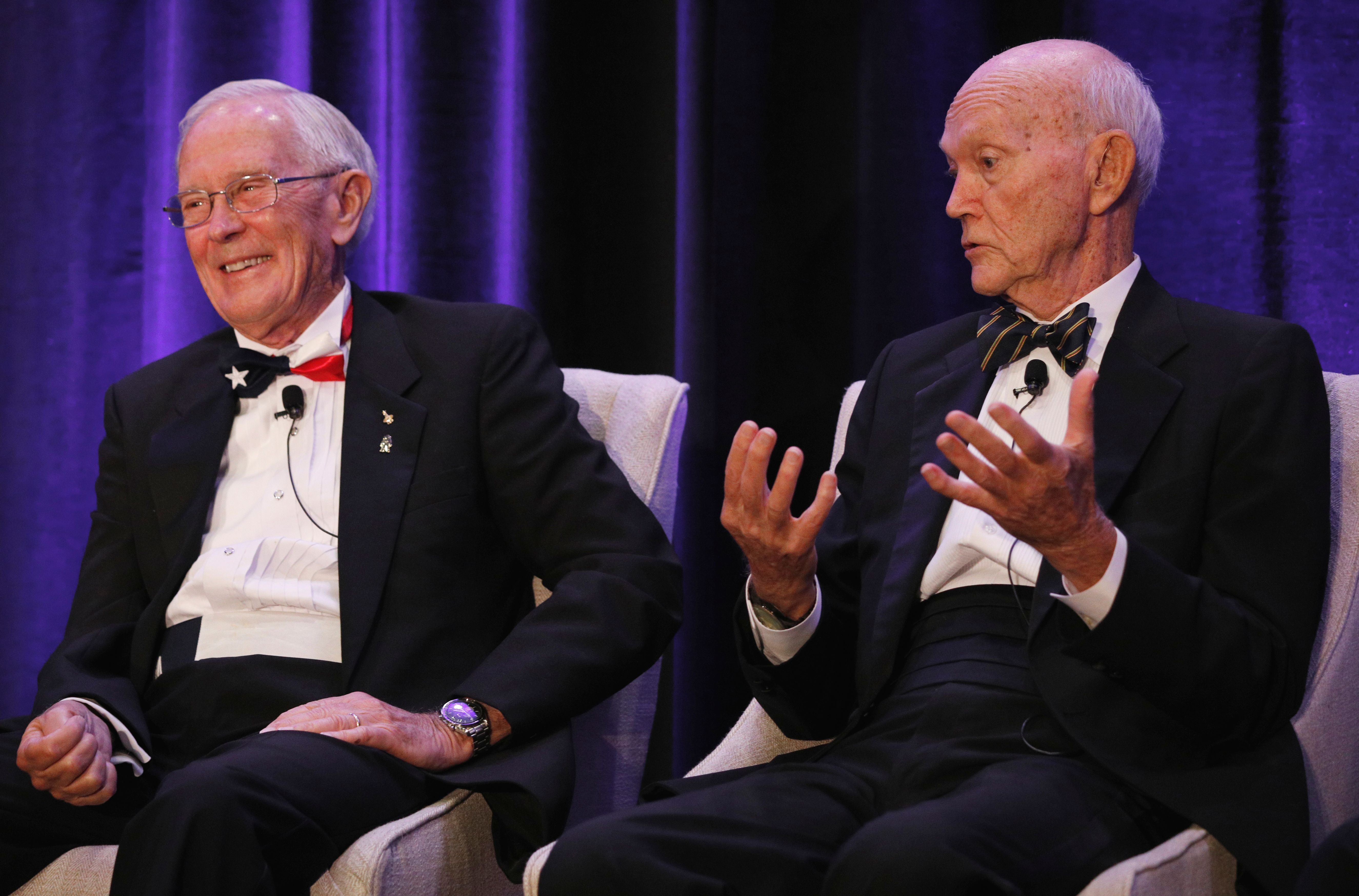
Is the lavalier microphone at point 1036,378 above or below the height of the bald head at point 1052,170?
below

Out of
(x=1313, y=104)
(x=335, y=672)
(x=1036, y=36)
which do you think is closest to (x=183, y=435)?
(x=335, y=672)

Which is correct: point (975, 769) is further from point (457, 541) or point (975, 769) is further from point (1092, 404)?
point (457, 541)

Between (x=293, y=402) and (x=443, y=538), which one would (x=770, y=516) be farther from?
(x=293, y=402)

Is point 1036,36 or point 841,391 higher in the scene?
point 1036,36

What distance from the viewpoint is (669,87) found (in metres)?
3.04

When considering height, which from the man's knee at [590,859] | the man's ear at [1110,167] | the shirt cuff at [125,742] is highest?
the man's ear at [1110,167]

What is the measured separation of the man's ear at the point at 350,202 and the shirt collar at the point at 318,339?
0.09m

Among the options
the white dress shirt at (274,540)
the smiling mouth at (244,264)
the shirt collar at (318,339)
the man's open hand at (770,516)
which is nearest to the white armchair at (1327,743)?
the man's open hand at (770,516)

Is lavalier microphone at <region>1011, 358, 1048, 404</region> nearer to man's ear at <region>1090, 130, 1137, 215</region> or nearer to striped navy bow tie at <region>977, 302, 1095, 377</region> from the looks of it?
striped navy bow tie at <region>977, 302, 1095, 377</region>

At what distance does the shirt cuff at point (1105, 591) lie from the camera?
1.61 meters

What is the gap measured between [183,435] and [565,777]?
3.19 feet

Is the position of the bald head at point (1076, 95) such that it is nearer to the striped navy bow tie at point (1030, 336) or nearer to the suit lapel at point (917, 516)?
the striped navy bow tie at point (1030, 336)

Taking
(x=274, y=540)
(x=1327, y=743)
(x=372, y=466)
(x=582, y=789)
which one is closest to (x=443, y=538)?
(x=372, y=466)

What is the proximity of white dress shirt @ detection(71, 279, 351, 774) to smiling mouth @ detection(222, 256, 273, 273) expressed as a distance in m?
0.16
